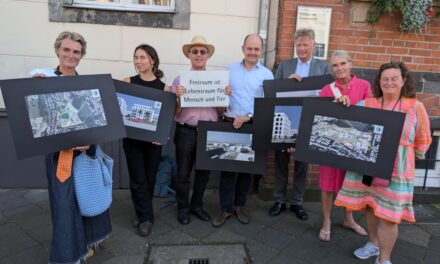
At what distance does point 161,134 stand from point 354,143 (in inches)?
67.4

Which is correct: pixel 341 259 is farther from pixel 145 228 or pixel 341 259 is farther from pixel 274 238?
pixel 145 228

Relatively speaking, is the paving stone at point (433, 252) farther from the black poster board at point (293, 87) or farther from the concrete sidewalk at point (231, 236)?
the black poster board at point (293, 87)

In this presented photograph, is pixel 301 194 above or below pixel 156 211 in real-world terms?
above

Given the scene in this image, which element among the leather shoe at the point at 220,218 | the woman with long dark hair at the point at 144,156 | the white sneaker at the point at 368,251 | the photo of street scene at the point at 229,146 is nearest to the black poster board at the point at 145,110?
the woman with long dark hair at the point at 144,156

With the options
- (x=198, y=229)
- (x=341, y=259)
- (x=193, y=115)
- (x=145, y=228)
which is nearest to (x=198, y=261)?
(x=198, y=229)

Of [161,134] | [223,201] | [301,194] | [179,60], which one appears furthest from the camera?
[179,60]

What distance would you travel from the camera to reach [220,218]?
12.0 ft

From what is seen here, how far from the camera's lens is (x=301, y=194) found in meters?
3.97

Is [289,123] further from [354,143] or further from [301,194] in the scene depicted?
[301,194]

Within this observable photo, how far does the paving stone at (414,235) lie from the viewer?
3467 millimetres

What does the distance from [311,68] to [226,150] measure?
49.8 inches

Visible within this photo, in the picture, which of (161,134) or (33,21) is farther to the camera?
(33,21)

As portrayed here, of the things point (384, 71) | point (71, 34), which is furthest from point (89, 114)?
point (384, 71)

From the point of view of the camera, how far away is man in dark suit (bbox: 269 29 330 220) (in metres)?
3.51
